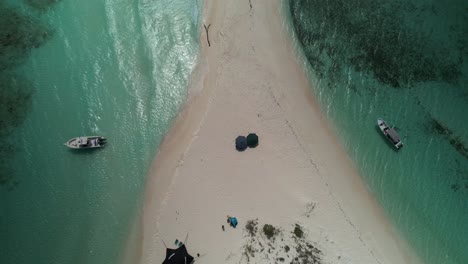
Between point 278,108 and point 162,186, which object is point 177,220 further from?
point 278,108

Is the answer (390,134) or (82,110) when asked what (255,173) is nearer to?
(390,134)

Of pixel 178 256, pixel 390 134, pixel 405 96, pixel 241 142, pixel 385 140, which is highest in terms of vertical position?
pixel 405 96

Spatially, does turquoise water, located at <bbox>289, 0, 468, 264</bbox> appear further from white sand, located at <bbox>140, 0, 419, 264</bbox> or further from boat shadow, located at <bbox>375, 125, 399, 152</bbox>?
white sand, located at <bbox>140, 0, 419, 264</bbox>

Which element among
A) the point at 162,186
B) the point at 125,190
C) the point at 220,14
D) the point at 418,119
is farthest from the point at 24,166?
the point at 418,119

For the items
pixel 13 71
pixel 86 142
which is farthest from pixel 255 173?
pixel 13 71

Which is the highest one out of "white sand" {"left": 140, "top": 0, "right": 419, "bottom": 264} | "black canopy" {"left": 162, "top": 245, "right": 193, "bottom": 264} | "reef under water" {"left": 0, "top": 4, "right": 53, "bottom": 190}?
"reef under water" {"left": 0, "top": 4, "right": 53, "bottom": 190}

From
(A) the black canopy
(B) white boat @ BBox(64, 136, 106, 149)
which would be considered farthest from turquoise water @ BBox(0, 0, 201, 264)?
(A) the black canopy

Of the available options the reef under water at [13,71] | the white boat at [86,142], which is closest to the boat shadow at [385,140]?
the white boat at [86,142]
